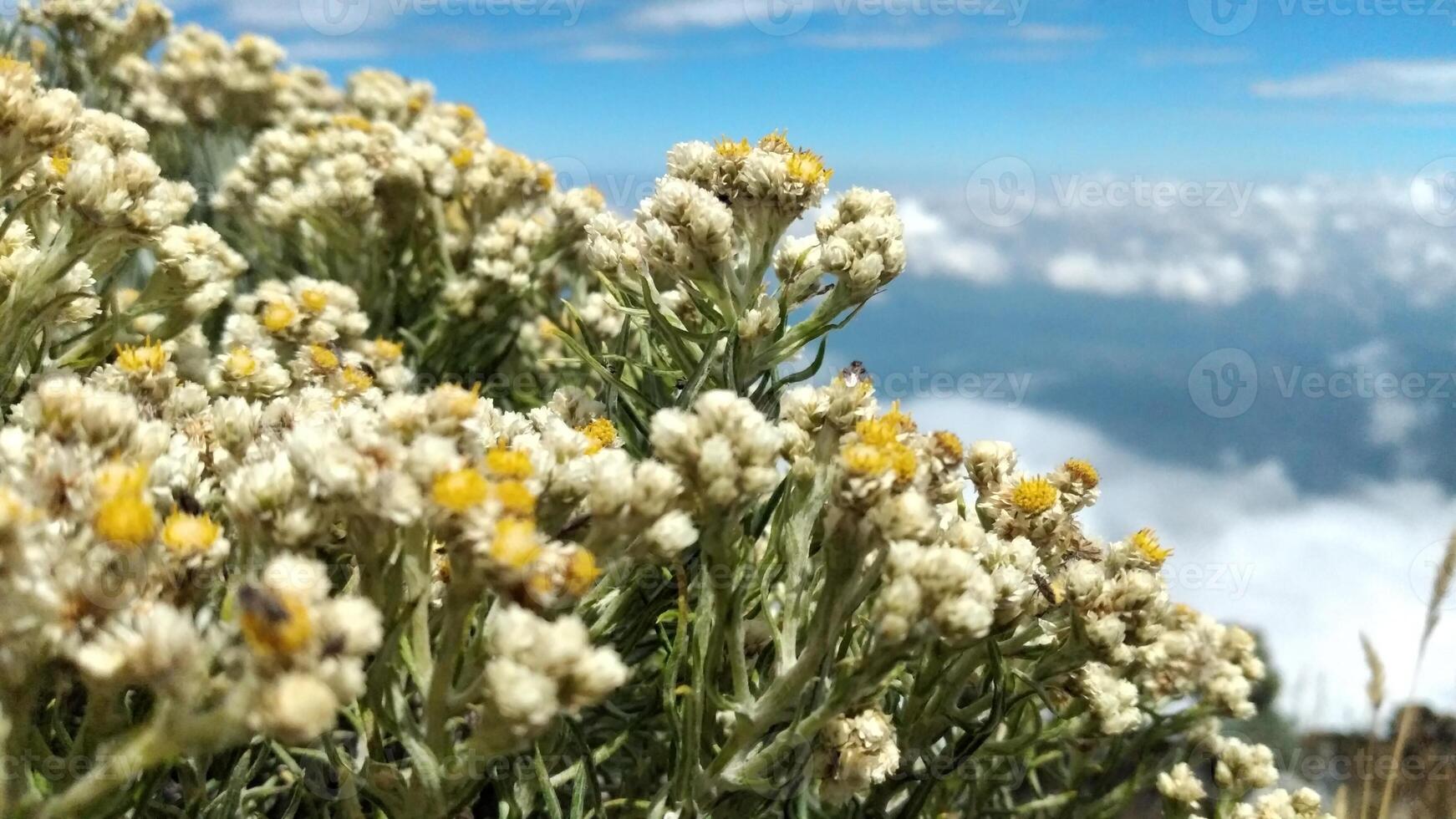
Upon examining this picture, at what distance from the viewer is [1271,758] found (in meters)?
2.97

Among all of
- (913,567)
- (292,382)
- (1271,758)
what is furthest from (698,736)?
(1271,758)

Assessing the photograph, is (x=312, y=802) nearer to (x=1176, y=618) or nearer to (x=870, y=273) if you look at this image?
(x=870, y=273)

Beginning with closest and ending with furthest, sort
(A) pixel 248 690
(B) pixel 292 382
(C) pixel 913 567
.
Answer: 1. (A) pixel 248 690
2. (C) pixel 913 567
3. (B) pixel 292 382

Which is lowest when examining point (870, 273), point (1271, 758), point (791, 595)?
point (1271, 758)

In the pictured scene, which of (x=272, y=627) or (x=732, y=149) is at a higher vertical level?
(x=732, y=149)

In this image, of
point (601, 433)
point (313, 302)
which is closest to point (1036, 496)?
point (601, 433)

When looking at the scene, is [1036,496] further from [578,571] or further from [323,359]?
[323,359]

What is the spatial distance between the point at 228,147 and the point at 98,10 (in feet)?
2.48

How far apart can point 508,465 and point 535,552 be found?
174 mm

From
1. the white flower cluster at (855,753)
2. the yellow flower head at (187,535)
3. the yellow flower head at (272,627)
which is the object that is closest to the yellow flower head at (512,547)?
the yellow flower head at (272,627)

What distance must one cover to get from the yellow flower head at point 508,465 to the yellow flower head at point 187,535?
397 millimetres

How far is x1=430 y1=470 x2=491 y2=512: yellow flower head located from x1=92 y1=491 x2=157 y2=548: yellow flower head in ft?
1.17

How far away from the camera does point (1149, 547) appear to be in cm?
240

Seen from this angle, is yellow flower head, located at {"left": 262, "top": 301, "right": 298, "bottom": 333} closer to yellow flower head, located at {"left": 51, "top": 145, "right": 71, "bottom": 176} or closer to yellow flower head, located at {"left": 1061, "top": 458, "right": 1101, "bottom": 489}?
yellow flower head, located at {"left": 51, "top": 145, "right": 71, "bottom": 176}
